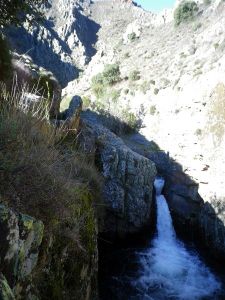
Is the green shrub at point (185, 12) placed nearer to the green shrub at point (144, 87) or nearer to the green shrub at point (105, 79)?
the green shrub at point (105, 79)

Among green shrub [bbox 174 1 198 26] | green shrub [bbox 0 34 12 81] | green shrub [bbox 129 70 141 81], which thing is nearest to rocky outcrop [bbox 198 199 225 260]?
green shrub [bbox 0 34 12 81]

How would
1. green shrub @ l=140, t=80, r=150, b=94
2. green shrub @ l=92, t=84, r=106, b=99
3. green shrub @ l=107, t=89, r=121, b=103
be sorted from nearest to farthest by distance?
1. green shrub @ l=140, t=80, r=150, b=94
2. green shrub @ l=107, t=89, r=121, b=103
3. green shrub @ l=92, t=84, r=106, b=99

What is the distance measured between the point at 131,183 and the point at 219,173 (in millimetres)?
3511

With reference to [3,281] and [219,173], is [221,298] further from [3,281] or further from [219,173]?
[3,281]

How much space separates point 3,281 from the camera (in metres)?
2.60

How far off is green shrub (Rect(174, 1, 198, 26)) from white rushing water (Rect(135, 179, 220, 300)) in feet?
88.1

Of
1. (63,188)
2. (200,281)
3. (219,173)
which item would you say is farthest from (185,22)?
(63,188)

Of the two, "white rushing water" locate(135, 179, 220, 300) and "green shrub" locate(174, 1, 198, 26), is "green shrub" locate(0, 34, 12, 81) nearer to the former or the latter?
"white rushing water" locate(135, 179, 220, 300)

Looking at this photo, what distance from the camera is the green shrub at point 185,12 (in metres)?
36.8

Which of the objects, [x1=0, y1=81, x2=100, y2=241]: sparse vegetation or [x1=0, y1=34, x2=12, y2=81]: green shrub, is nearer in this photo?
[x1=0, y1=81, x2=100, y2=241]: sparse vegetation

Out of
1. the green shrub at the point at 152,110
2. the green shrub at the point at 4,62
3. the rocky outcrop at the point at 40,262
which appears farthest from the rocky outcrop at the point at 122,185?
the green shrub at the point at 152,110

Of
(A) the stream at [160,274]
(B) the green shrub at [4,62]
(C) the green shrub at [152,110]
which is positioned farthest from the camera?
(C) the green shrub at [152,110]

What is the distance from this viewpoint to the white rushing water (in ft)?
36.1

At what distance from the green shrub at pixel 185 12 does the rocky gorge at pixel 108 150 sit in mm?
613
